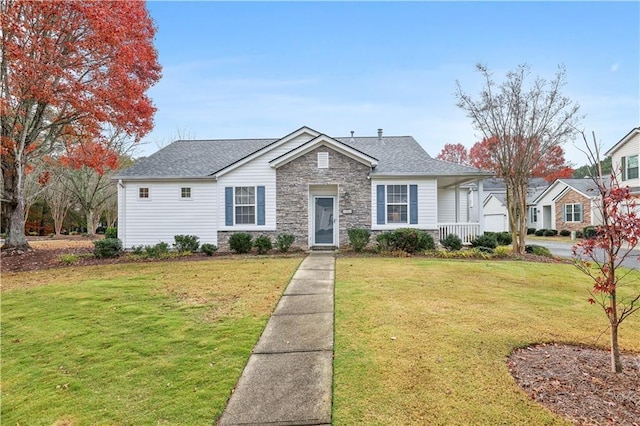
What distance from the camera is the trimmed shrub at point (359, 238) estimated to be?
13193mm

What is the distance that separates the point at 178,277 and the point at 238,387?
6276 millimetres

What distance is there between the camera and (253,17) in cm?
1289

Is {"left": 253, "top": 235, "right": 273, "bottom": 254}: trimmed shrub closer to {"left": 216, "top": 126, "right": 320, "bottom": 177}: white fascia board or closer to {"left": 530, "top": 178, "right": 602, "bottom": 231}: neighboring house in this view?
{"left": 216, "top": 126, "right": 320, "bottom": 177}: white fascia board

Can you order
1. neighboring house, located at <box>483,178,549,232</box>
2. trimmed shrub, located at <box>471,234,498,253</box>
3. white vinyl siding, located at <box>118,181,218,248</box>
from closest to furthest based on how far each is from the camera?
trimmed shrub, located at <box>471,234,498,253</box>, white vinyl siding, located at <box>118,181,218,248</box>, neighboring house, located at <box>483,178,549,232</box>

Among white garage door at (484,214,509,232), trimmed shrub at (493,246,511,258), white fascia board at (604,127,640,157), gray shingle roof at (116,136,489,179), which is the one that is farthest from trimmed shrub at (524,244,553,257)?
white garage door at (484,214,509,232)

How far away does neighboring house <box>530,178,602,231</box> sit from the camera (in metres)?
27.7

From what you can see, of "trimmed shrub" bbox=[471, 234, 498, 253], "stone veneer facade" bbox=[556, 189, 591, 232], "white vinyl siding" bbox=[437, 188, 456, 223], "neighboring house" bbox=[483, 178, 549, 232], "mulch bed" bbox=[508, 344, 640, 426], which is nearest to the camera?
"mulch bed" bbox=[508, 344, 640, 426]

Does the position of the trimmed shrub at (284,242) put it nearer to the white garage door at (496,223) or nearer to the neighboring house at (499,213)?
the neighboring house at (499,213)

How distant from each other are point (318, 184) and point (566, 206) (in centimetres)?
2602

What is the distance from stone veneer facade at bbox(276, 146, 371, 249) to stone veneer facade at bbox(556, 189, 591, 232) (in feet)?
72.0

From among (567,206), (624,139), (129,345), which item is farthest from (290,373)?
(567,206)

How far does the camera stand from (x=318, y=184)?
47.2 feet

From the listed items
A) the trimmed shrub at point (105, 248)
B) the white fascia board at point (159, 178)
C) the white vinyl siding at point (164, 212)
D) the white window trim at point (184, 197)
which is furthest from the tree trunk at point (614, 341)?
the trimmed shrub at point (105, 248)

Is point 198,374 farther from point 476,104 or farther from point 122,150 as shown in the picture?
point 122,150
